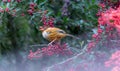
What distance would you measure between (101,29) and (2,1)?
1.20 meters

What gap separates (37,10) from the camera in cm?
385

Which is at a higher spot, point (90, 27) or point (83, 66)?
point (90, 27)

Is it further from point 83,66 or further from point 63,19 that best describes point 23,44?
point 83,66

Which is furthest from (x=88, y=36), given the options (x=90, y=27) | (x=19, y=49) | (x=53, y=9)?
(x=19, y=49)

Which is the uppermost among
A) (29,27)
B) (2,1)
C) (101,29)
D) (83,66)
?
(2,1)

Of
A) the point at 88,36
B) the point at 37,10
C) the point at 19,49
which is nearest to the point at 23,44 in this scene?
the point at 19,49

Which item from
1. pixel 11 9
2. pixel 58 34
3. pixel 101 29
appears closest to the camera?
pixel 101 29

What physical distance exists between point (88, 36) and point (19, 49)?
2.19 ft

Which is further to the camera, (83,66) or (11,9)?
(11,9)

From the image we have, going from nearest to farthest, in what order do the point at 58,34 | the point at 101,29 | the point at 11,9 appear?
the point at 101,29
the point at 58,34
the point at 11,9

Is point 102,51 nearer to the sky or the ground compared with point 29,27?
nearer to the ground

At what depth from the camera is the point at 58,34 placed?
138 inches

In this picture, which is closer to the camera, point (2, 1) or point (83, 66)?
point (83, 66)

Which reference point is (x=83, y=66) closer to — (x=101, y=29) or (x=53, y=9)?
(x=101, y=29)
